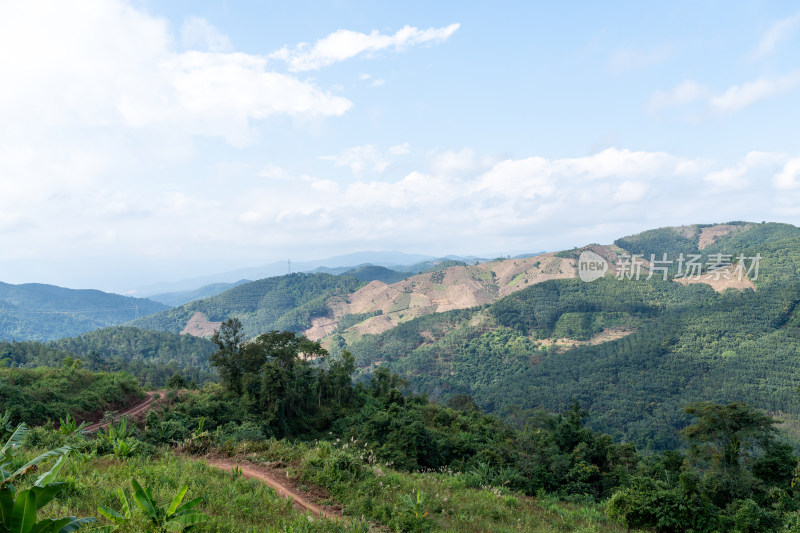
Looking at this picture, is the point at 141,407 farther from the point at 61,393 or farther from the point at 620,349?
the point at 620,349

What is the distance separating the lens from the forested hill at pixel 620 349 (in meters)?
69.9

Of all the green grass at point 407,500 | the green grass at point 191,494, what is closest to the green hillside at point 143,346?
the green grass at point 407,500

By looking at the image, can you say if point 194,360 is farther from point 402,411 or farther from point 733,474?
point 733,474

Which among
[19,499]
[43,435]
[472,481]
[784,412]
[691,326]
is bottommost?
[784,412]

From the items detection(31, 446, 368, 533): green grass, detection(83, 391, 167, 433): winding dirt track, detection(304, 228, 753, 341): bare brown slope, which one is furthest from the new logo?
detection(31, 446, 368, 533): green grass

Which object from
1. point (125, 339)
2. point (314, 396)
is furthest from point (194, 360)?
point (314, 396)

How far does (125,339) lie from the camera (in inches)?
4136

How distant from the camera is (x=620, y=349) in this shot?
95688 millimetres

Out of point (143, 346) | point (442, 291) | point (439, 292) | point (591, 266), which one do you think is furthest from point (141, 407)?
point (591, 266)

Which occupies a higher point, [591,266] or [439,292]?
[591,266]

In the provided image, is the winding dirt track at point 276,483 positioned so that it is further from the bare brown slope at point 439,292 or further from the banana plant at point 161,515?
the bare brown slope at point 439,292

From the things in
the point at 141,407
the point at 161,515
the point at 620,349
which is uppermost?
the point at 161,515

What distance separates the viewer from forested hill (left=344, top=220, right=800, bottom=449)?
229 feet

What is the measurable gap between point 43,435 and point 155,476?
19.0 ft
